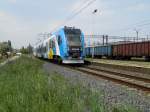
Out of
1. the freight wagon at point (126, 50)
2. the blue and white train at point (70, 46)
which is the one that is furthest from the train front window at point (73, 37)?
the freight wagon at point (126, 50)

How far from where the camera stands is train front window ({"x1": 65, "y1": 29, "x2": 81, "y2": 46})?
2483 centimetres

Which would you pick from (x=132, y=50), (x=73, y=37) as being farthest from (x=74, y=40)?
(x=132, y=50)

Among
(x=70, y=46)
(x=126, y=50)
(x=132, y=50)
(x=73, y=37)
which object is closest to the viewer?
(x=70, y=46)

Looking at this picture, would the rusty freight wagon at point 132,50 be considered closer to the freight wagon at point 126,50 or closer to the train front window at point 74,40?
the freight wagon at point 126,50

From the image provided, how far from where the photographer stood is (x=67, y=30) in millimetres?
25391

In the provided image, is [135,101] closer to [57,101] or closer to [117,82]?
[57,101]

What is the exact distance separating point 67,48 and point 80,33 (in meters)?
2.22

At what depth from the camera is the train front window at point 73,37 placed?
81.5ft

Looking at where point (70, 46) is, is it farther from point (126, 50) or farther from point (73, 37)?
point (126, 50)

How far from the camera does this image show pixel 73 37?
2514 cm

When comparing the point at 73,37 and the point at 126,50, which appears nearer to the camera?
the point at 73,37

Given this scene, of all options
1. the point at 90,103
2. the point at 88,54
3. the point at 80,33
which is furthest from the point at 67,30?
the point at 88,54

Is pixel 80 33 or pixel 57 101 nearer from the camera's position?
pixel 57 101

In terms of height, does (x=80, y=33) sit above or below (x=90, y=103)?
above
